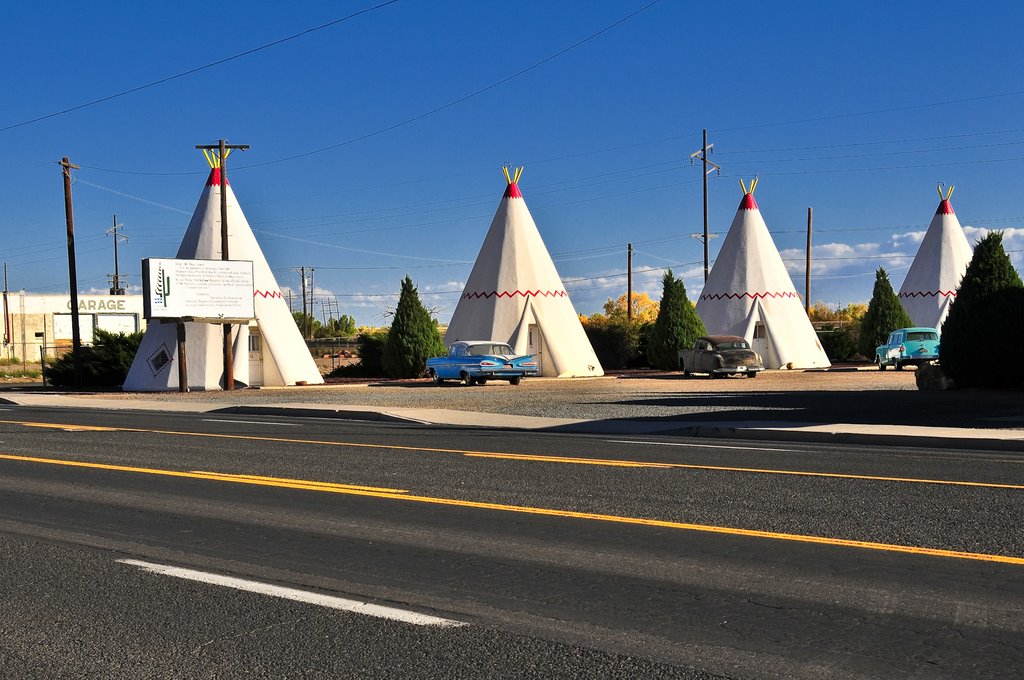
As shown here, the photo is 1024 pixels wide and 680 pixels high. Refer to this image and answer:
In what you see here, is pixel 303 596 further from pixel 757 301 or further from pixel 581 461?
pixel 757 301

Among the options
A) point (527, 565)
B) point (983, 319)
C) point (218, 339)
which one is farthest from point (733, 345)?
point (527, 565)

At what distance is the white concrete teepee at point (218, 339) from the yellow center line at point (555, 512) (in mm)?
20954

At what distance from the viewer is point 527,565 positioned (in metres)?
6.06

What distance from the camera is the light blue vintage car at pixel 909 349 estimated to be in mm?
37156

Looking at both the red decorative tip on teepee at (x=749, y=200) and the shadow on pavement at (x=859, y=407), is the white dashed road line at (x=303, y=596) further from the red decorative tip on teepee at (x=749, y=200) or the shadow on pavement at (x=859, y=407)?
the red decorative tip on teepee at (x=749, y=200)

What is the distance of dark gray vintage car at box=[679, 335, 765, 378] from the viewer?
33906 millimetres

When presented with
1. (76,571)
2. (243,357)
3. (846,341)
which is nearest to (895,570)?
(76,571)

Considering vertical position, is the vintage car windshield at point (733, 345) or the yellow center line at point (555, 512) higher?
the vintage car windshield at point (733, 345)

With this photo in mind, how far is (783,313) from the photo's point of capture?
136ft

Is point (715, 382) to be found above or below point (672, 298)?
below

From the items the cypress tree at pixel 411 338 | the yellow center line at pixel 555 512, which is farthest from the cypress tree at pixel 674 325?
the yellow center line at pixel 555 512

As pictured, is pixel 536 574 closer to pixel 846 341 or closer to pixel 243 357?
pixel 243 357

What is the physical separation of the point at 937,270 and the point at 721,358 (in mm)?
17765

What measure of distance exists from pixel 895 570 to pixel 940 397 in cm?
1548
